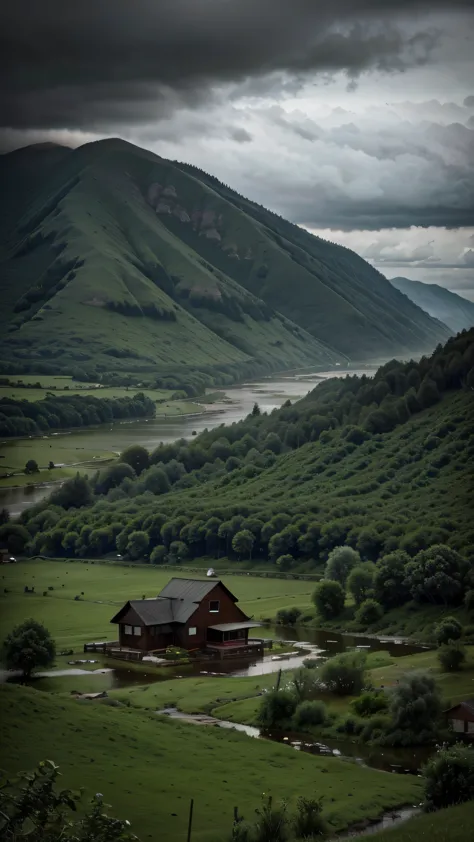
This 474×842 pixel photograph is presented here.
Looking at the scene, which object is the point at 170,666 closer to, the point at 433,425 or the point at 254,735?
the point at 254,735

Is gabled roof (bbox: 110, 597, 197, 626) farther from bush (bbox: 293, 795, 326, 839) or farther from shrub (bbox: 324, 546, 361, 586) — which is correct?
bush (bbox: 293, 795, 326, 839)

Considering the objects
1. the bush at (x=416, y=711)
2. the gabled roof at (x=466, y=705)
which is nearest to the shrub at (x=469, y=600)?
the gabled roof at (x=466, y=705)

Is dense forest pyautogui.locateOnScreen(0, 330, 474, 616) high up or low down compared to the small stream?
up

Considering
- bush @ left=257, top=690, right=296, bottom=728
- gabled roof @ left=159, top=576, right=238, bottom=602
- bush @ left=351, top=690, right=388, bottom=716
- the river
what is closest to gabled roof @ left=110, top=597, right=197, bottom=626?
gabled roof @ left=159, top=576, right=238, bottom=602

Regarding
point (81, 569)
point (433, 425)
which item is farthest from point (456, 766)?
point (433, 425)

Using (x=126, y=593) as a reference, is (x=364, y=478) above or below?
above

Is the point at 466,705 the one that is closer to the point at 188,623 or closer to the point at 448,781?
the point at 448,781

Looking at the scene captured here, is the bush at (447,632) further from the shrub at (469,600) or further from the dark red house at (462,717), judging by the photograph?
the dark red house at (462,717)
